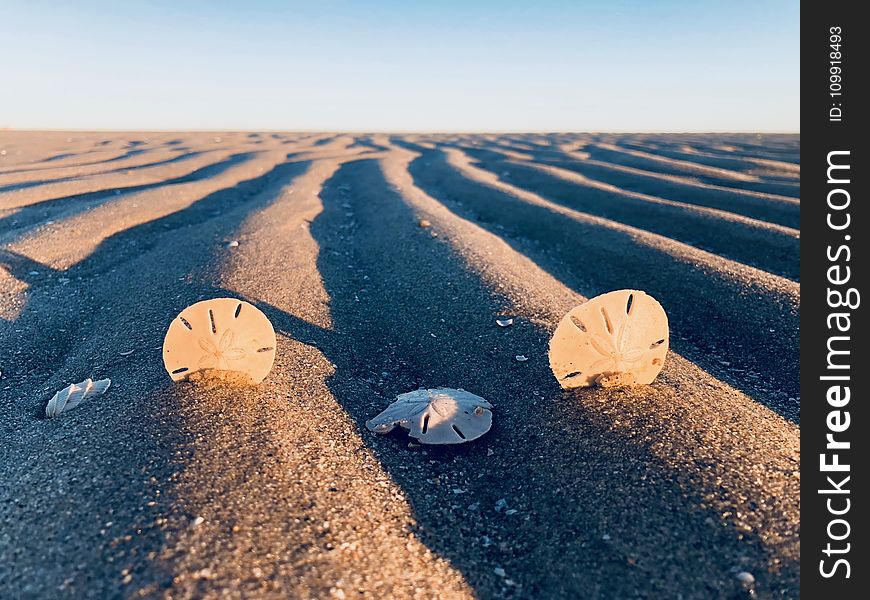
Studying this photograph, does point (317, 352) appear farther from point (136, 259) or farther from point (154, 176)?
point (154, 176)

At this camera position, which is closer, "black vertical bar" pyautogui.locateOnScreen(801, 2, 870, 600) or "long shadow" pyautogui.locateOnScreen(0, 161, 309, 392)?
"black vertical bar" pyautogui.locateOnScreen(801, 2, 870, 600)

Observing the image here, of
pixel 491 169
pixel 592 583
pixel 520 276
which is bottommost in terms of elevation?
pixel 592 583

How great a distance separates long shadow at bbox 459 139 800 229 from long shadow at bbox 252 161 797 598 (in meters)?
10.7

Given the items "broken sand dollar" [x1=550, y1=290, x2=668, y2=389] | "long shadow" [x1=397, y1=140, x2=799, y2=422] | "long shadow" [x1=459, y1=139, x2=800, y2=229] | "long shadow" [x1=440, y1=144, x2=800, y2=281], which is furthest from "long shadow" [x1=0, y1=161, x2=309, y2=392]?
"long shadow" [x1=459, y1=139, x2=800, y2=229]

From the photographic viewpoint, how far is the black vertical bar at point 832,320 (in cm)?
330

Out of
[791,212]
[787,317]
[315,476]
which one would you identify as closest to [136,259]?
[315,476]

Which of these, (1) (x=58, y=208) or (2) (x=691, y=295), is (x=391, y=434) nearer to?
(2) (x=691, y=295)

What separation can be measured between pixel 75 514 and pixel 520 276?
6.91m

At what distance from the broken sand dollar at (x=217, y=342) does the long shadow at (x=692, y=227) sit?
9.54 metres

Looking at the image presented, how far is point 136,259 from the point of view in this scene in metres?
10.4

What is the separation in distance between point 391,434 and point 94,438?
8.17 ft

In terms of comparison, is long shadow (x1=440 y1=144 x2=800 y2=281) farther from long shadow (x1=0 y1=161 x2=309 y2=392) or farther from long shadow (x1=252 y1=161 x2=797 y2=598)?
long shadow (x1=0 y1=161 x2=309 y2=392)

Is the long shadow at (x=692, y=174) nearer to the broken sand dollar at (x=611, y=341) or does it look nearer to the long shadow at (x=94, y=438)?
the broken sand dollar at (x=611, y=341)

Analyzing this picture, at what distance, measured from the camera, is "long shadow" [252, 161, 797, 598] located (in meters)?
3.37
